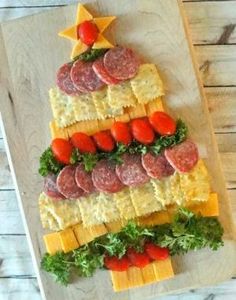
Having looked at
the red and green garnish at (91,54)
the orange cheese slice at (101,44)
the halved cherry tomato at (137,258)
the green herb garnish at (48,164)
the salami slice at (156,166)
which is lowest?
the halved cherry tomato at (137,258)

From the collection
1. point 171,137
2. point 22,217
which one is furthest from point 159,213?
point 22,217

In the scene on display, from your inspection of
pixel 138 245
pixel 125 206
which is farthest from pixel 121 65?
pixel 138 245

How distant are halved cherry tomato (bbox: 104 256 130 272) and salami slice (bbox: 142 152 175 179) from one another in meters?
0.25

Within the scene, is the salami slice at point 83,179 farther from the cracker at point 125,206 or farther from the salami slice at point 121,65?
the salami slice at point 121,65

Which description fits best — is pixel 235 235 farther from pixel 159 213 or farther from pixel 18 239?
pixel 18 239

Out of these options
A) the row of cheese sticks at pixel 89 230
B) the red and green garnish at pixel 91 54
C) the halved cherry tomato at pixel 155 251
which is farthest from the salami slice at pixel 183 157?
the red and green garnish at pixel 91 54

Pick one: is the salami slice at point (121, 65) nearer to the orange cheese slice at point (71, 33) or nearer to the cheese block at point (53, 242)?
the orange cheese slice at point (71, 33)

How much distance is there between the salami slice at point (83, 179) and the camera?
1.70 metres

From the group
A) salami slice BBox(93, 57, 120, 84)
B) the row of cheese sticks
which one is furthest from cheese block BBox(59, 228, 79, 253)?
salami slice BBox(93, 57, 120, 84)

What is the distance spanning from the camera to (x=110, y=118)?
1.72 m

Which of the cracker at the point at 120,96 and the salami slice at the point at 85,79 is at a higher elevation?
the salami slice at the point at 85,79

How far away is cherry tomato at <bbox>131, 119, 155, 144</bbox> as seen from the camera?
65.8 inches

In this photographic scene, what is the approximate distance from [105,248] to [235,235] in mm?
363

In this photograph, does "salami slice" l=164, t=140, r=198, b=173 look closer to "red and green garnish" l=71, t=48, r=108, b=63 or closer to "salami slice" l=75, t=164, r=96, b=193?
"salami slice" l=75, t=164, r=96, b=193
